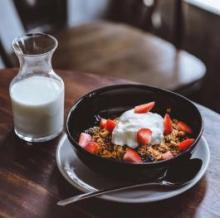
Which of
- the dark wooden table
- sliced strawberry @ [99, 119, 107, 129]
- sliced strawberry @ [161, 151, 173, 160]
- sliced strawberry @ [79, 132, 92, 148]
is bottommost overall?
the dark wooden table

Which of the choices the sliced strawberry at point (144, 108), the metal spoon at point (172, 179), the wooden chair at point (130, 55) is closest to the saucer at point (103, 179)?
the metal spoon at point (172, 179)

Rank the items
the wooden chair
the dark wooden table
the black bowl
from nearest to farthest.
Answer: the dark wooden table
the black bowl
the wooden chair

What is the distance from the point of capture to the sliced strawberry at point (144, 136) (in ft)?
3.25

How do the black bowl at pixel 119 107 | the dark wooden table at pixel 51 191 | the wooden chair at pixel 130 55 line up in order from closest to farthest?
the dark wooden table at pixel 51 191 < the black bowl at pixel 119 107 < the wooden chair at pixel 130 55

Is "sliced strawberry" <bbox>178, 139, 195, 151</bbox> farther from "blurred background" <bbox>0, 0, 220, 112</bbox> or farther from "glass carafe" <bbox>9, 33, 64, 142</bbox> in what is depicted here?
"blurred background" <bbox>0, 0, 220, 112</bbox>

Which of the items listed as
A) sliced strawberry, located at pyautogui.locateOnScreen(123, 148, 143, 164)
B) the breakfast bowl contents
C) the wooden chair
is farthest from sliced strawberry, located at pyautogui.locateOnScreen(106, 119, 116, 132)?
the wooden chair

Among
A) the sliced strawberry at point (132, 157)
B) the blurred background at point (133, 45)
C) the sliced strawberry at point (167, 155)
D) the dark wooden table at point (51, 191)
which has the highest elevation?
the sliced strawberry at point (132, 157)

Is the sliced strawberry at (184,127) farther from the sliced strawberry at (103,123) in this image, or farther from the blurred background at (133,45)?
the blurred background at (133,45)

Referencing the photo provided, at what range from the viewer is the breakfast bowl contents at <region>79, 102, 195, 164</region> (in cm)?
99

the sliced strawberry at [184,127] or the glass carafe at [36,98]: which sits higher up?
the glass carafe at [36,98]

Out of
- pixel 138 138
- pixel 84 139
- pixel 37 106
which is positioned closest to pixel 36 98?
pixel 37 106

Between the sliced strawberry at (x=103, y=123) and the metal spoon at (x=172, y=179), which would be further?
the sliced strawberry at (x=103, y=123)

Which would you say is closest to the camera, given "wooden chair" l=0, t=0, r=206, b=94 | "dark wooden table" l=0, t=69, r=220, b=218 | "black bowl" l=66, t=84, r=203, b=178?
"dark wooden table" l=0, t=69, r=220, b=218

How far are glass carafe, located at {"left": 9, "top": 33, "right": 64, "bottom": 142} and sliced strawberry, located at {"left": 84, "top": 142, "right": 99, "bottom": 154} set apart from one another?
5.2 inches
